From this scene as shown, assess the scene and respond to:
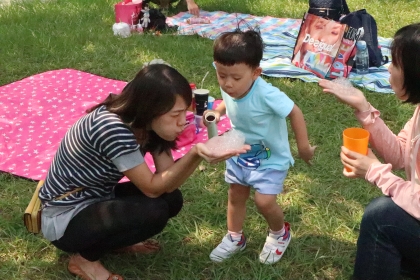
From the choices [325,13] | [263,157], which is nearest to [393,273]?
[263,157]

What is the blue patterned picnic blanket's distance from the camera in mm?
4645

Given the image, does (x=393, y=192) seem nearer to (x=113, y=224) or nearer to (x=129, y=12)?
(x=113, y=224)

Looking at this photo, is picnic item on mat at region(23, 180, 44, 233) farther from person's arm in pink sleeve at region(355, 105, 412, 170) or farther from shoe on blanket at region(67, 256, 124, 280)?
person's arm in pink sleeve at region(355, 105, 412, 170)

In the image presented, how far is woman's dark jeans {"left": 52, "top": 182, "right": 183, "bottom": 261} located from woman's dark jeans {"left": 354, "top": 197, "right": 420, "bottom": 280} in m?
0.86

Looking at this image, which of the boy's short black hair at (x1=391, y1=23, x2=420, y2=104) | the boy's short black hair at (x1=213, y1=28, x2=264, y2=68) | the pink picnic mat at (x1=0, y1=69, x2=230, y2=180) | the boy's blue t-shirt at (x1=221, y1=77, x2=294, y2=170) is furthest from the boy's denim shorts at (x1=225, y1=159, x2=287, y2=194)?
the pink picnic mat at (x1=0, y1=69, x2=230, y2=180)

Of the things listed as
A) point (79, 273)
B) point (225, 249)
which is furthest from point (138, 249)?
point (225, 249)

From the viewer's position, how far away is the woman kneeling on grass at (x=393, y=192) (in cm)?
203

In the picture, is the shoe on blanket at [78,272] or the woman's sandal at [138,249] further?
the woman's sandal at [138,249]

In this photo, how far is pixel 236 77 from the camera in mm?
2277

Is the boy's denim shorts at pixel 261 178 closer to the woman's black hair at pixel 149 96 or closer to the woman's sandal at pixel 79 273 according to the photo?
the woman's black hair at pixel 149 96

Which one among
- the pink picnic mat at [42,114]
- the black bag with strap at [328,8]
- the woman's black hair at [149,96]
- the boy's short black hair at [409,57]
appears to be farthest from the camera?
the black bag with strap at [328,8]

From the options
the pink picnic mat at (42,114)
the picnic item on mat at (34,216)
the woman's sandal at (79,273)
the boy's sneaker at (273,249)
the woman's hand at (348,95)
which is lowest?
the pink picnic mat at (42,114)

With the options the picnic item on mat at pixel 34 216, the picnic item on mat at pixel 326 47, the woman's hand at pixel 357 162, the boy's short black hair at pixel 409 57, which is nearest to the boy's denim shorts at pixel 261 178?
the woman's hand at pixel 357 162

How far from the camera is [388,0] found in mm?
7254
